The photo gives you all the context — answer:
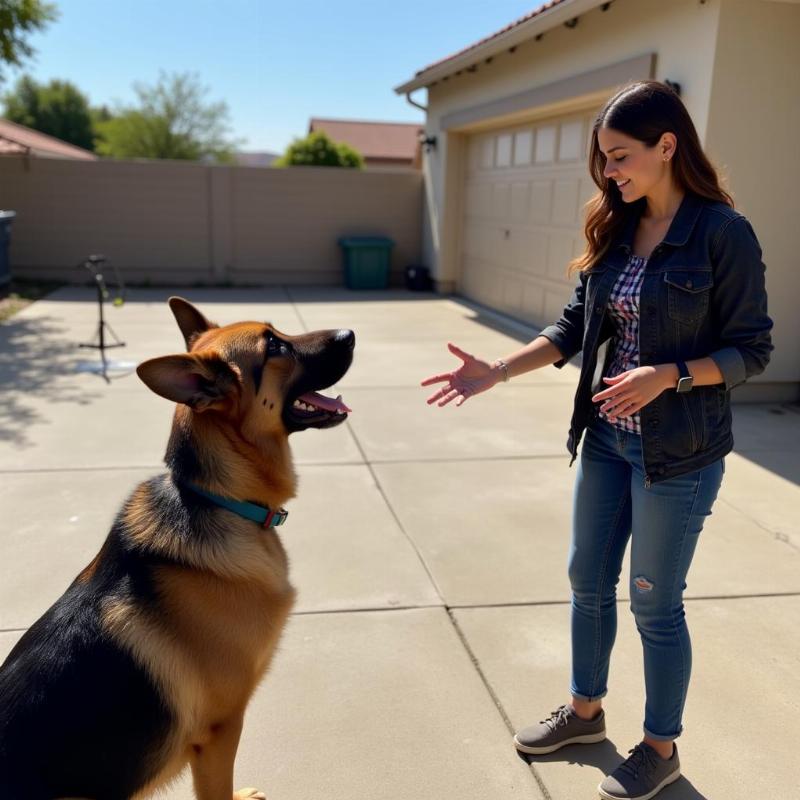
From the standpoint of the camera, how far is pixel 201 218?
Result: 49.2 feet

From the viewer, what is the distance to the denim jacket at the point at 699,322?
6.70ft

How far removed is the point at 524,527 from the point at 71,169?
13211 mm

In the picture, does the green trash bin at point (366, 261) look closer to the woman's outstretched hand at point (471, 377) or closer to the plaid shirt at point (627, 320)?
the woman's outstretched hand at point (471, 377)

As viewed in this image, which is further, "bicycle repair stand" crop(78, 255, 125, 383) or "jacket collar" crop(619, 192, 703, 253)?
"bicycle repair stand" crop(78, 255, 125, 383)

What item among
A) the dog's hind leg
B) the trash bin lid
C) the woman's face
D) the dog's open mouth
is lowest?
the dog's hind leg

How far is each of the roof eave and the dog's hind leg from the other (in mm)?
7613

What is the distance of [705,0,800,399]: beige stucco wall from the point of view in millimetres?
6184

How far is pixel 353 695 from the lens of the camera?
2830 mm

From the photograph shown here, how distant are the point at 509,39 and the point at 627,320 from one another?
8.26 metres

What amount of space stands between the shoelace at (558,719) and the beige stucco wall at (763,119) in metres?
5.04

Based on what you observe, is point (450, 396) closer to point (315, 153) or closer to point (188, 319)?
point (188, 319)

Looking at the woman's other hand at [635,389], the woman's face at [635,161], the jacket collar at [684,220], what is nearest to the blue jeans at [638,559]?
the woman's other hand at [635,389]

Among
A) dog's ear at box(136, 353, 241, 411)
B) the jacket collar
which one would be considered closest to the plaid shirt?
the jacket collar

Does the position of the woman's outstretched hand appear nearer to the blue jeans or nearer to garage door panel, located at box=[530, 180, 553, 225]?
the blue jeans
